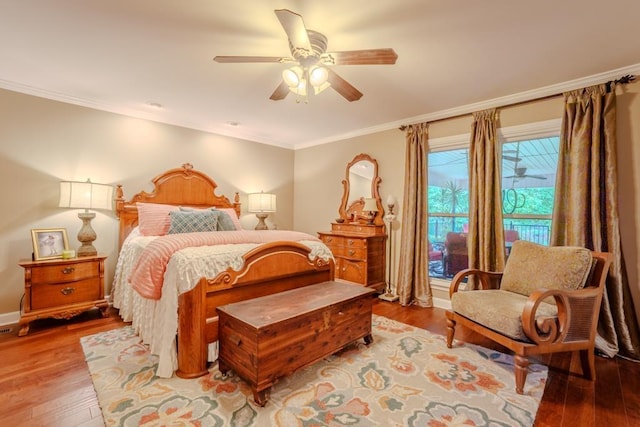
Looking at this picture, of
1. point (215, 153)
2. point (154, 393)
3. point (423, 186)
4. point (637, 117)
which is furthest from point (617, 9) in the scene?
point (215, 153)

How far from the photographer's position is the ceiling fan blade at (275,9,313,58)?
4.83 feet

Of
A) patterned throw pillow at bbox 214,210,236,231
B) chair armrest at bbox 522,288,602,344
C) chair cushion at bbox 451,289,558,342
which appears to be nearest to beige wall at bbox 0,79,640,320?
chair armrest at bbox 522,288,602,344

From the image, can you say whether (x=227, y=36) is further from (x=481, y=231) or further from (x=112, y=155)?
(x=481, y=231)

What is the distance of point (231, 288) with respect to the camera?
2137 mm

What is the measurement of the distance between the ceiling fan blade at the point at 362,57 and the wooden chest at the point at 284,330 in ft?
5.59

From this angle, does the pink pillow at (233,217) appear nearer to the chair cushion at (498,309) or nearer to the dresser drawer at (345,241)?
the dresser drawer at (345,241)

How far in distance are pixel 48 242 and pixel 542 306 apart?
14.9ft

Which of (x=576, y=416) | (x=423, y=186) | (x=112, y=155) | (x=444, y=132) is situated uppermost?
(x=444, y=132)

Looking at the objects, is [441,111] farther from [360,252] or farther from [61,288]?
[61,288]

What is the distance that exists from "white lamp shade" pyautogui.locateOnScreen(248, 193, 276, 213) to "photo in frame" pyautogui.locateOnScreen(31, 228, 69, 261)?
2.28 metres

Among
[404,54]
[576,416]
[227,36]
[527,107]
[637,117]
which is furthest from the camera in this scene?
[527,107]

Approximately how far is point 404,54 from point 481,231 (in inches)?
79.6

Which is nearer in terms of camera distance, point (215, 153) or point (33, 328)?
point (33, 328)

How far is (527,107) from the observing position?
3.00 m
